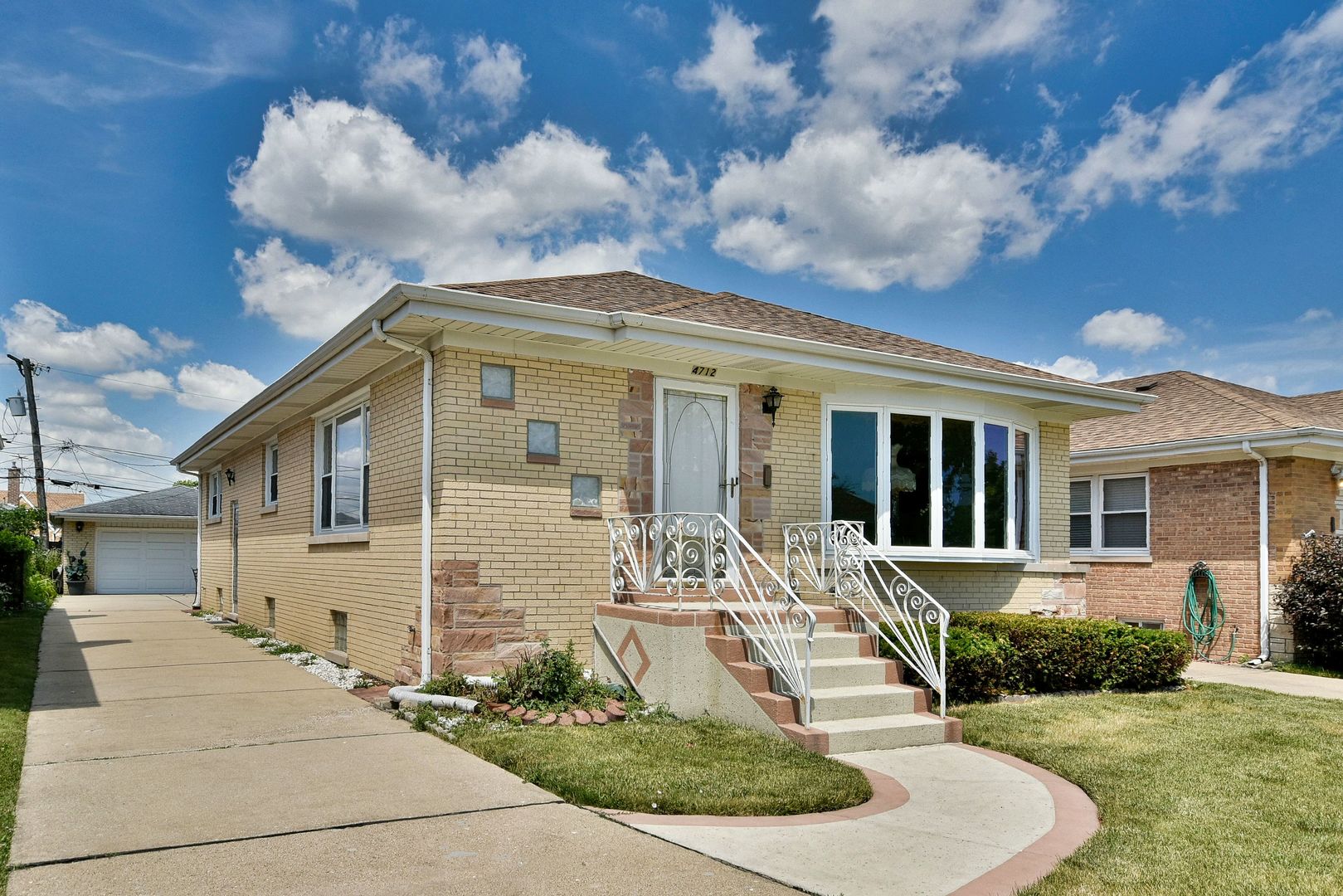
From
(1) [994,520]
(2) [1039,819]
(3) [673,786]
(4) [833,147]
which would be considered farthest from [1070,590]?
Result: (3) [673,786]

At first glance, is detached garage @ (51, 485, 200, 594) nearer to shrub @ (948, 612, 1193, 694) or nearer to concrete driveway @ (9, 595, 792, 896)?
concrete driveway @ (9, 595, 792, 896)

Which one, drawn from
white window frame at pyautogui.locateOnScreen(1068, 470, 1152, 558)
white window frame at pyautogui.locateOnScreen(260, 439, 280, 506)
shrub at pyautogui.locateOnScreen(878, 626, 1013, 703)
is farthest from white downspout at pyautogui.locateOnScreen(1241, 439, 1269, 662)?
white window frame at pyautogui.locateOnScreen(260, 439, 280, 506)

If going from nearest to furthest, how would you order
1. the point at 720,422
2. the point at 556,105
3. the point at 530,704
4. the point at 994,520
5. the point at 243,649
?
1. the point at 530,704
2. the point at 720,422
3. the point at 994,520
4. the point at 243,649
5. the point at 556,105

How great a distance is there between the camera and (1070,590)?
41.9 feet

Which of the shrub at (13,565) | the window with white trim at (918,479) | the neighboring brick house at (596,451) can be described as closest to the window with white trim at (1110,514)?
the neighboring brick house at (596,451)

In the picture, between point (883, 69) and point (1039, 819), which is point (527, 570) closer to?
point (1039, 819)

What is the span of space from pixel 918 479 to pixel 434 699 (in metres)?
5.99

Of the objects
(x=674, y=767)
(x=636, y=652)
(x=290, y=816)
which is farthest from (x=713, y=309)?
(x=290, y=816)

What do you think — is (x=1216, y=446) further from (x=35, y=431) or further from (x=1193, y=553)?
(x=35, y=431)

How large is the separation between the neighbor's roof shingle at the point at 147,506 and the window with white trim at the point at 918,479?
26.2 m

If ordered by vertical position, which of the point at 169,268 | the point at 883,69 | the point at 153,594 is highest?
the point at 883,69

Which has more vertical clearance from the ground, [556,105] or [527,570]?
[556,105]

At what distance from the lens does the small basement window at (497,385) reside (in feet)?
28.2

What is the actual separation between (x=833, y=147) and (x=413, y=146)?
6.60m
